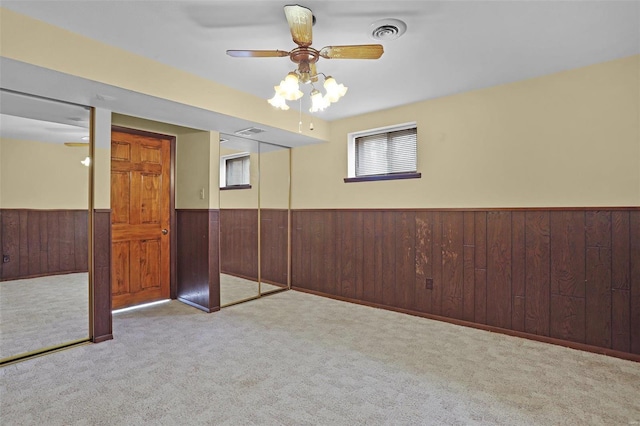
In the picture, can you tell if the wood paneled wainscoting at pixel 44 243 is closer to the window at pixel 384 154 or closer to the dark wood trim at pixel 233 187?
the dark wood trim at pixel 233 187

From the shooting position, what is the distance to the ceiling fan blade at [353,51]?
1.93m

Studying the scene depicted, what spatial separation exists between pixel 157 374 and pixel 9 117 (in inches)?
96.8

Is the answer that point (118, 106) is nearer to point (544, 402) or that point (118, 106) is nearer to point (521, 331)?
point (544, 402)

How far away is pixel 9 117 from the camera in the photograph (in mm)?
2777

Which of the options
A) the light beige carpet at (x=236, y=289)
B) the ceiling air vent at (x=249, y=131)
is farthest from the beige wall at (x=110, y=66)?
the light beige carpet at (x=236, y=289)

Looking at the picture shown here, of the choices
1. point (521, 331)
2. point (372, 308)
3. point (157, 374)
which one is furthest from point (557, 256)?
point (157, 374)

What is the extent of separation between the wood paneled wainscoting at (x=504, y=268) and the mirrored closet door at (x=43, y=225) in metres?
2.78

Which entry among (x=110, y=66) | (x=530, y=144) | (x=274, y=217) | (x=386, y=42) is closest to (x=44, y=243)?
(x=110, y=66)

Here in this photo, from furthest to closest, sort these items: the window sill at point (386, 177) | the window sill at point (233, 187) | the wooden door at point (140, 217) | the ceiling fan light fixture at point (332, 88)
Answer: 1. the window sill at point (233, 187)
2. the wooden door at point (140, 217)
3. the window sill at point (386, 177)
4. the ceiling fan light fixture at point (332, 88)

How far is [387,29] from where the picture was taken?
2.20 meters

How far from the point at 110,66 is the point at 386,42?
6.59 feet

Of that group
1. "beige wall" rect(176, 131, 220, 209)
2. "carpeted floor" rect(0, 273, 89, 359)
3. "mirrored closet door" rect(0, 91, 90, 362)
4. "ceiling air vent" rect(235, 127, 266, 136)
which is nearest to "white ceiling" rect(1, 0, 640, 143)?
"mirrored closet door" rect(0, 91, 90, 362)

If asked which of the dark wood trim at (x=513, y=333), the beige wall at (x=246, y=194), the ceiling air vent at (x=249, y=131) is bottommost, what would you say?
the dark wood trim at (x=513, y=333)

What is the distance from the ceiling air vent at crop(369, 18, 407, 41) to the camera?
2.12m
